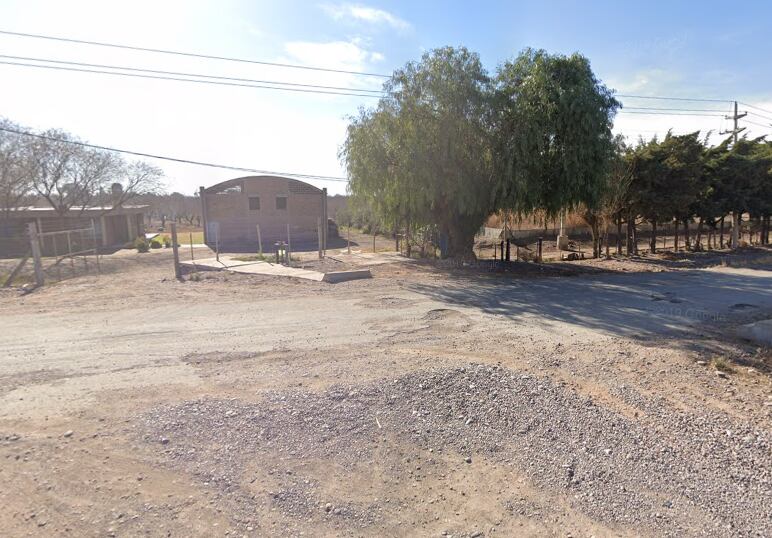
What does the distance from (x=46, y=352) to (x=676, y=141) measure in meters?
23.2

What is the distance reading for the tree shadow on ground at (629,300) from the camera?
801 cm

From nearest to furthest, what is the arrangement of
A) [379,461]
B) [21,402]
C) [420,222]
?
1. [379,461]
2. [21,402]
3. [420,222]

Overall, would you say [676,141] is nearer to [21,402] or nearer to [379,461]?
[379,461]

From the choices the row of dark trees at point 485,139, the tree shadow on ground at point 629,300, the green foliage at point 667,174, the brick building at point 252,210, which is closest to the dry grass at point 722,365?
the tree shadow on ground at point 629,300

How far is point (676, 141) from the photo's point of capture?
759 inches

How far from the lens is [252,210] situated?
32156 mm

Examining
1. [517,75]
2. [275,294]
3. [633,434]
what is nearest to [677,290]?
[517,75]

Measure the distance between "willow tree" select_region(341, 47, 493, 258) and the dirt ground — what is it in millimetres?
6878

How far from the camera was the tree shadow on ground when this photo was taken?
8008mm

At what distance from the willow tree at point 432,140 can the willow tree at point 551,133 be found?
2.39 feet

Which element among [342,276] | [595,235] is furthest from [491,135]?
[595,235]

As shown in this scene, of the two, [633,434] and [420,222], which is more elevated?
[420,222]

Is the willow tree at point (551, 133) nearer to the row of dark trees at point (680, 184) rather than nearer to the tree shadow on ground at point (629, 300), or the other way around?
the row of dark trees at point (680, 184)

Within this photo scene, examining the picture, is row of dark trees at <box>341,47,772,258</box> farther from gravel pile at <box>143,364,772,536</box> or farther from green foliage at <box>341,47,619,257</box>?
gravel pile at <box>143,364,772,536</box>
